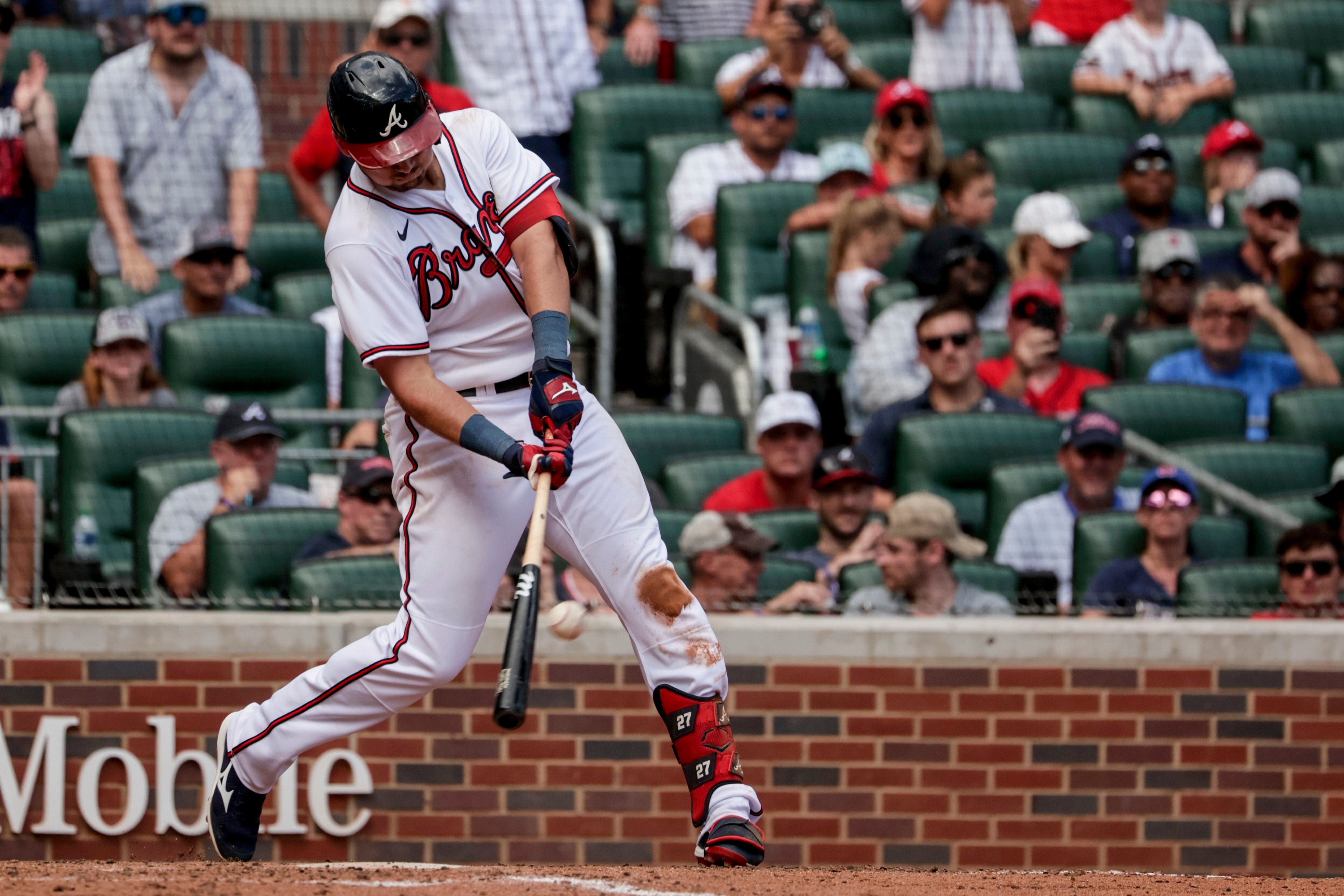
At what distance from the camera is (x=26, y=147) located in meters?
6.95

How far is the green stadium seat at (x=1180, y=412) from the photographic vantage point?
6.41m

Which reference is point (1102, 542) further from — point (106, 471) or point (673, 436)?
point (106, 471)

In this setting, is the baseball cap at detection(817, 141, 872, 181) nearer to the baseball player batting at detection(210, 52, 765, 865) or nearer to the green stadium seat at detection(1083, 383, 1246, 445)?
the green stadium seat at detection(1083, 383, 1246, 445)

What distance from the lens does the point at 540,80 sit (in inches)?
302

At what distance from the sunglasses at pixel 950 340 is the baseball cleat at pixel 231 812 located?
299cm

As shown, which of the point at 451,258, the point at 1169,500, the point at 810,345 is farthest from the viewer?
the point at 810,345

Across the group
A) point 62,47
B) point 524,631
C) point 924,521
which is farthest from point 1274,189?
point 62,47

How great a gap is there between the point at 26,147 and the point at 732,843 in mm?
4631

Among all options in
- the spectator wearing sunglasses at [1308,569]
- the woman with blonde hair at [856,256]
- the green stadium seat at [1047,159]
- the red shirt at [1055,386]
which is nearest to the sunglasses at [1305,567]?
the spectator wearing sunglasses at [1308,569]

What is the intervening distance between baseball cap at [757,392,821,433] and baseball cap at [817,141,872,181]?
1.45 meters

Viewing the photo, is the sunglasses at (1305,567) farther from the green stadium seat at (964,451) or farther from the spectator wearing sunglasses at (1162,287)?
the spectator wearing sunglasses at (1162,287)

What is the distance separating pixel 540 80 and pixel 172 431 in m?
2.62

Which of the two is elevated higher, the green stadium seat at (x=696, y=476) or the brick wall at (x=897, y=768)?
the green stadium seat at (x=696, y=476)

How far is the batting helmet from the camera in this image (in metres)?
3.40
